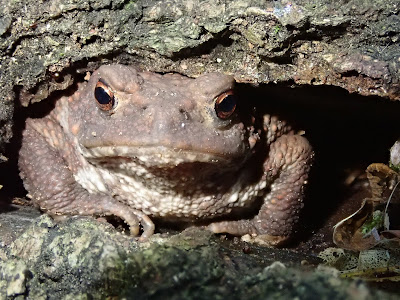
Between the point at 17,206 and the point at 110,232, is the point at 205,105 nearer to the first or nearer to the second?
the point at 110,232

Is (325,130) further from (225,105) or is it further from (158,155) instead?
(158,155)

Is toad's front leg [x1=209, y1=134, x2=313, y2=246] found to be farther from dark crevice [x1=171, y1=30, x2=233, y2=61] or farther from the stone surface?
dark crevice [x1=171, y1=30, x2=233, y2=61]

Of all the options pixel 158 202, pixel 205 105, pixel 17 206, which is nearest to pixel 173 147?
pixel 205 105

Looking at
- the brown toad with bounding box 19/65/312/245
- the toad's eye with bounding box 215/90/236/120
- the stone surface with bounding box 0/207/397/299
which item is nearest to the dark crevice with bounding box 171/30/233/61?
the brown toad with bounding box 19/65/312/245

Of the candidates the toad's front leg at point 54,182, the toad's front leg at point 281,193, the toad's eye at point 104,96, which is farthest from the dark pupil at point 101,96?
the toad's front leg at point 281,193

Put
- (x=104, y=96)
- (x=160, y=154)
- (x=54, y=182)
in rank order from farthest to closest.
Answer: (x=54, y=182)
(x=104, y=96)
(x=160, y=154)

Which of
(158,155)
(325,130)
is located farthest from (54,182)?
(325,130)
